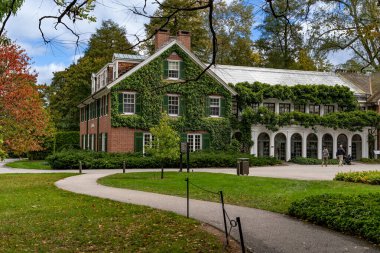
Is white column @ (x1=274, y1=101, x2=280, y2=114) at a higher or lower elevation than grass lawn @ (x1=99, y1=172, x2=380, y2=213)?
higher

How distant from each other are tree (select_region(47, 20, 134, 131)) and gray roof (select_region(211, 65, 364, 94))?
52.2ft

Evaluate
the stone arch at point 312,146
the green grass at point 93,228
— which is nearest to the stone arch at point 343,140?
the stone arch at point 312,146

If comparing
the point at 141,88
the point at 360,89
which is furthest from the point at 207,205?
the point at 360,89

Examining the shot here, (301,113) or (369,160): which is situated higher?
(301,113)

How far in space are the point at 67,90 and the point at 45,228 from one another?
44.9 metres

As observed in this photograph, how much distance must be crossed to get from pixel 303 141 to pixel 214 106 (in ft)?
31.0

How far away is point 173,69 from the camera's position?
35.8 meters

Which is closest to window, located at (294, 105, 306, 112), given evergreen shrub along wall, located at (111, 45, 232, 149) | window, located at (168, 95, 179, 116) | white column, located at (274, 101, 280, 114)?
white column, located at (274, 101, 280, 114)

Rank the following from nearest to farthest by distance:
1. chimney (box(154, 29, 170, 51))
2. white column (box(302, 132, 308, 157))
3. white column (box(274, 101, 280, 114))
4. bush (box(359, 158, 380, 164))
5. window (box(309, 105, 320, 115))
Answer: chimney (box(154, 29, 170, 51)) → bush (box(359, 158, 380, 164)) → white column (box(302, 132, 308, 157)) → white column (box(274, 101, 280, 114)) → window (box(309, 105, 320, 115))

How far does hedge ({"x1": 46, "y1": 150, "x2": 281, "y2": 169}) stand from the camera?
29.6 m

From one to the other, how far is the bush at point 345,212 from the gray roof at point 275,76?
29677 mm

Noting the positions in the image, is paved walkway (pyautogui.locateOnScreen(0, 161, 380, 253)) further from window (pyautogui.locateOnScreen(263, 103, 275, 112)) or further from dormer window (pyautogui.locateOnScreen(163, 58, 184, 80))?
window (pyautogui.locateOnScreen(263, 103, 275, 112))

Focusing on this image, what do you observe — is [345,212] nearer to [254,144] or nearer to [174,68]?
[174,68]

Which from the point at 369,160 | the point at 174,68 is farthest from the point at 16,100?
the point at 369,160
